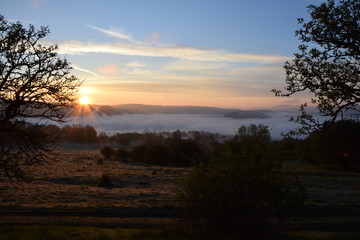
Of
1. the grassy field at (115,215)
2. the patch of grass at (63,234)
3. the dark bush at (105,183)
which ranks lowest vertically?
the dark bush at (105,183)

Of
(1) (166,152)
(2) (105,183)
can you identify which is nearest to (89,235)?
(2) (105,183)

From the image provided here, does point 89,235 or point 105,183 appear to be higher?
point 89,235

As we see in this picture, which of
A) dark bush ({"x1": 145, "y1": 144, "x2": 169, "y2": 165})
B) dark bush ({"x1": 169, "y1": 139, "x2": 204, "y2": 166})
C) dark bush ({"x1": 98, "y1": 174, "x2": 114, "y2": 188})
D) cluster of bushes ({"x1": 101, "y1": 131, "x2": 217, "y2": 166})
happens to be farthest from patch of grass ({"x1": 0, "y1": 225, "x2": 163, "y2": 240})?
dark bush ({"x1": 145, "y1": 144, "x2": 169, "y2": 165})

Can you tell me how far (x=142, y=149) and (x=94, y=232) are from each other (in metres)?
48.2

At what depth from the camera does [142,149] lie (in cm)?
5956

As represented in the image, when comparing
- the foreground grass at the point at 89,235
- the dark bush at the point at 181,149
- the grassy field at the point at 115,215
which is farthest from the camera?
the dark bush at the point at 181,149

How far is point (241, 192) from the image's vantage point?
34.8 feet

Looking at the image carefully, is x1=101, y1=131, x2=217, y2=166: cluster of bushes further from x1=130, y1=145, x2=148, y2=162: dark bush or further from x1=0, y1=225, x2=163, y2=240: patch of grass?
x1=0, y1=225, x2=163, y2=240: patch of grass

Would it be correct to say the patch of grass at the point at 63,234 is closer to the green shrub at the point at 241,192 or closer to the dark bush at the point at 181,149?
the green shrub at the point at 241,192

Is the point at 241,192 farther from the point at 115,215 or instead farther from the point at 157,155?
the point at 157,155

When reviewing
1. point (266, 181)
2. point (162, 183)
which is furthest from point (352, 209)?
point (162, 183)

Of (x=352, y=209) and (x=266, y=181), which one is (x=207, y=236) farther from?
(x=352, y=209)

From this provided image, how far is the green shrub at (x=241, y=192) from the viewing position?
10477 mm

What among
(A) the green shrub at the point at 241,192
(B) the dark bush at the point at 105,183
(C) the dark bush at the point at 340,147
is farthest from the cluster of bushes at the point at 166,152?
(A) the green shrub at the point at 241,192
